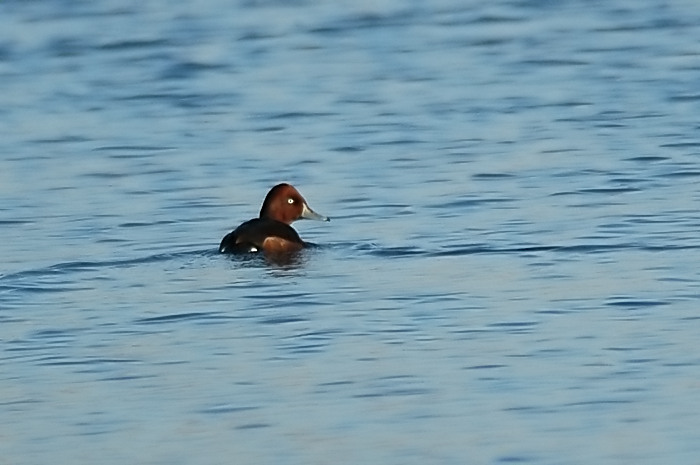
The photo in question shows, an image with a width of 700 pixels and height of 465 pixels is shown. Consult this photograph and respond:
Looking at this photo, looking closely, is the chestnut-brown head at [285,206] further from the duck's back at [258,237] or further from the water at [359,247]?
the duck's back at [258,237]

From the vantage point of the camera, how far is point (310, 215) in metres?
13.3

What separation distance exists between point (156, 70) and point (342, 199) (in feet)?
24.7

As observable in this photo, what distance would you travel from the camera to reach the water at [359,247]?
8445 mm

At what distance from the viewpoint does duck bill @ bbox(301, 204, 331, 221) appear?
1329 centimetres

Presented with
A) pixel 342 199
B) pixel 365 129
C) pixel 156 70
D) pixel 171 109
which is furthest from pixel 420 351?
pixel 156 70

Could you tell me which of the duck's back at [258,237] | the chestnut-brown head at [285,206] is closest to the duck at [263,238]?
the duck's back at [258,237]

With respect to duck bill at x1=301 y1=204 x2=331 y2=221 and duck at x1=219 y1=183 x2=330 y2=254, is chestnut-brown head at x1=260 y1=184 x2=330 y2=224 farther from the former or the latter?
duck at x1=219 y1=183 x2=330 y2=254

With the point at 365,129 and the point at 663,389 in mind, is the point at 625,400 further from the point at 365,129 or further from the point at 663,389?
the point at 365,129

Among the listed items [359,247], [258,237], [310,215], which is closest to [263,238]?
[258,237]

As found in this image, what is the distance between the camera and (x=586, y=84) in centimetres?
1950

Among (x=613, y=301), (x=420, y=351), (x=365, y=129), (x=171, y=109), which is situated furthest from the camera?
(x=171, y=109)

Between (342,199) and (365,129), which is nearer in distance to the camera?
(342,199)

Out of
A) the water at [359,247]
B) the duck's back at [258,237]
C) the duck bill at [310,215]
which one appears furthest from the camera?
the duck bill at [310,215]

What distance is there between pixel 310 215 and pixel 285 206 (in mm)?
172
